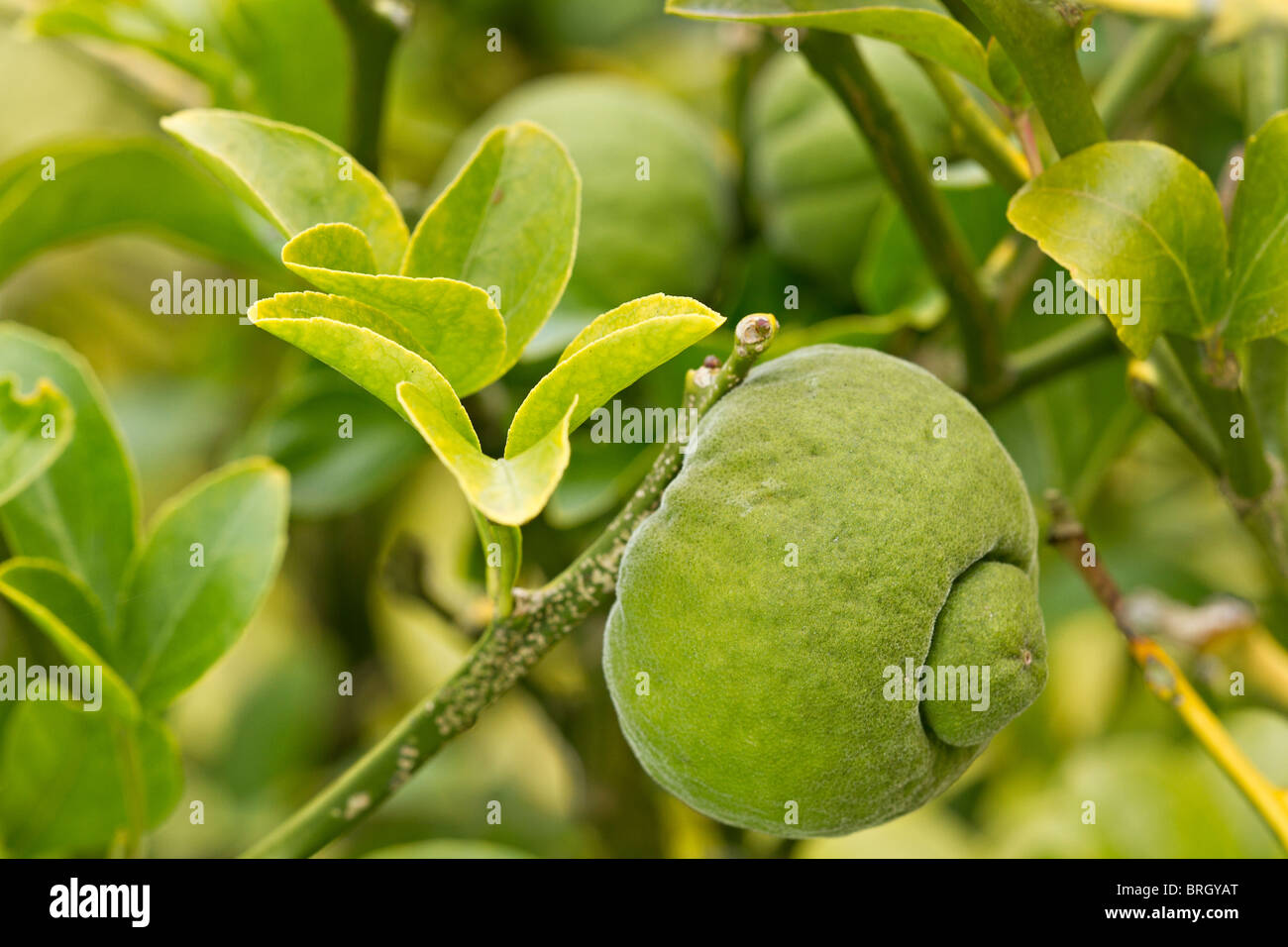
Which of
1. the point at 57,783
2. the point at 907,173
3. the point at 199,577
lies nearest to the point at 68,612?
the point at 199,577

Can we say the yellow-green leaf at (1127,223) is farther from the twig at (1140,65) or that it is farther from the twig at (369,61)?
the twig at (369,61)

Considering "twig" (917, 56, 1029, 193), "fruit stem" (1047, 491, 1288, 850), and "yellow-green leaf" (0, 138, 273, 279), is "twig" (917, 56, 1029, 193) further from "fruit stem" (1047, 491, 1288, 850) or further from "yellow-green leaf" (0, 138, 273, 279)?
"yellow-green leaf" (0, 138, 273, 279)

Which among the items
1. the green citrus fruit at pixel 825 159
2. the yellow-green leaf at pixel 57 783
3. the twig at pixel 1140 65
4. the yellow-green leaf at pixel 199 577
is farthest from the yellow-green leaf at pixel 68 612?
the twig at pixel 1140 65

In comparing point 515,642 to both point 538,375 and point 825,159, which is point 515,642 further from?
point 825,159

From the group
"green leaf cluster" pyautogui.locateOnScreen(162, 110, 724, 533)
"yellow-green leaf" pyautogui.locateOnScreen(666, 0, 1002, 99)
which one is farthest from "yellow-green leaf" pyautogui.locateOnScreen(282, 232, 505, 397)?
"yellow-green leaf" pyautogui.locateOnScreen(666, 0, 1002, 99)

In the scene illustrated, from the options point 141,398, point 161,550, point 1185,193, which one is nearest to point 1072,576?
point 1185,193

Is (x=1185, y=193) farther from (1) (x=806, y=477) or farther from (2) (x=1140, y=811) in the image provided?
(2) (x=1140, y=811)

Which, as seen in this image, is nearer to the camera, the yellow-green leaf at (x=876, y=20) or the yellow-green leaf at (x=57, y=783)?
the yellow-green leaf at (x=876, y=20)

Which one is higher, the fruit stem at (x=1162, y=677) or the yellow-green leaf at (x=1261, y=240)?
the yellow-green leaf at (x=1261, y=240)

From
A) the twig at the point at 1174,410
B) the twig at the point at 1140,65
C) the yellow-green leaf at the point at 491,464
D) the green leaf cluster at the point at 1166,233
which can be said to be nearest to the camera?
the yellow-green leaf at the point at 491,464
